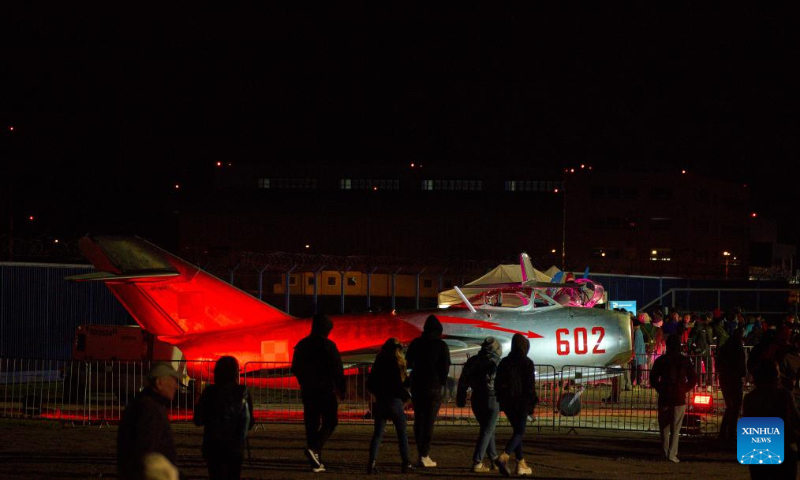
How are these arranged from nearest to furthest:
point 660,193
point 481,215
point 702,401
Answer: point 702,401 → point 481,215 → point 660,193

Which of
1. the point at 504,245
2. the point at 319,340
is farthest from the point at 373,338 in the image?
the point at 504,245

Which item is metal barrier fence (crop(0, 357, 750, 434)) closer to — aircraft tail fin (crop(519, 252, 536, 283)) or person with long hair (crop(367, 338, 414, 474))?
person with long hair (crop(367, 338, 414, 474))

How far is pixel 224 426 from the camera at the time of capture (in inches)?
344

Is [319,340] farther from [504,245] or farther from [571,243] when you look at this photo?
[571,243]

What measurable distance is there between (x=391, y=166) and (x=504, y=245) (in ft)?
43.3

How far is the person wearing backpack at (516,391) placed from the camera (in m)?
11.6

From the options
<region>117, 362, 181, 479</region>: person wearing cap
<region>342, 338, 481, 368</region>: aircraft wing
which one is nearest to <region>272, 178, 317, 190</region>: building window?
<region>342, 338, 481, 368</region>: aircraft wing

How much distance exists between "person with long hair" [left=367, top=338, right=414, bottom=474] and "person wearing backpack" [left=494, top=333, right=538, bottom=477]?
112 centimetres

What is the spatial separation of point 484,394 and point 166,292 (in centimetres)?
862

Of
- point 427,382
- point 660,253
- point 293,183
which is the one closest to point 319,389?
point 427,382

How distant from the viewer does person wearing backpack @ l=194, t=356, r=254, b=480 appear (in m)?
8.74

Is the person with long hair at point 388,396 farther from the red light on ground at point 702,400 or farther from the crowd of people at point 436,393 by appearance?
the red light on ground at point 702,400

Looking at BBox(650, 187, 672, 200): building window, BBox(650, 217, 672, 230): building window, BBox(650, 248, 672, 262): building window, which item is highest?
BBox(650, 187, 672, 200): building window

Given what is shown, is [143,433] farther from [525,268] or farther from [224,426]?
[525,268]
